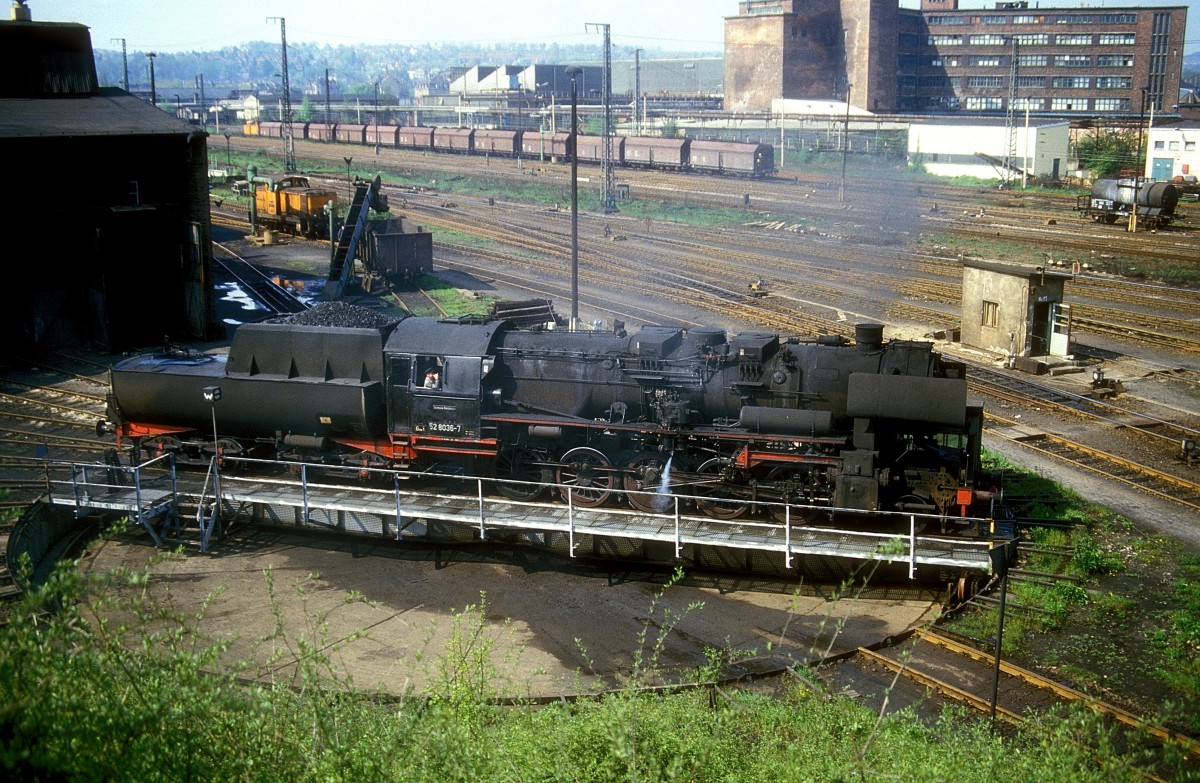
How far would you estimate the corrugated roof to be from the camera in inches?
1181

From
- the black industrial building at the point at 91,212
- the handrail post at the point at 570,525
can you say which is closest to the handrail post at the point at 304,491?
the handrail post at the point at 570,525

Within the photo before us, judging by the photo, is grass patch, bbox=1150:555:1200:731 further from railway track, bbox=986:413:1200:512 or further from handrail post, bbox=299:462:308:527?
handrail post, bbox=299:462:308:527

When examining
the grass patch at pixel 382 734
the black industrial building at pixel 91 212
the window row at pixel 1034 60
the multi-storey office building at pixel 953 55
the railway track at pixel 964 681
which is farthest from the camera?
the window row at pixel 1034 60

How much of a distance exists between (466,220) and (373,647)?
135 ft

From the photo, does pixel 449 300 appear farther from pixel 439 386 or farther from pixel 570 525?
pixel 570 525

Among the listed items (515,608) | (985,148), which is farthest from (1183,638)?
(985,148)

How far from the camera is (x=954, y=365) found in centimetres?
1719

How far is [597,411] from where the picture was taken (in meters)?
19.0

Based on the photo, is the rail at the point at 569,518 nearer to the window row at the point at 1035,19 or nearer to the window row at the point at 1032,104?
the window row at the point at 1032,104

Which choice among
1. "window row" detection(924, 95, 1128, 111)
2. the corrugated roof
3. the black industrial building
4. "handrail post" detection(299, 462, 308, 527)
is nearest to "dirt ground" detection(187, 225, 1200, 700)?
"handrail post" detection(299, 462, 308, 527)

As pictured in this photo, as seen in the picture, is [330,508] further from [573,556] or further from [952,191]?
[952,191]

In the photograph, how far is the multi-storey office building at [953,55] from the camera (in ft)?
270

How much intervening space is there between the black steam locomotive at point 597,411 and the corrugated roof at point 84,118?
12.7m

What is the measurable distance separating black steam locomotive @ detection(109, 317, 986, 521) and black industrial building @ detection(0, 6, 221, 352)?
11.6m
